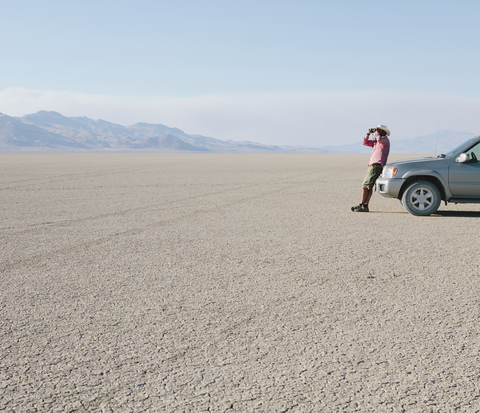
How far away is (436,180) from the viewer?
1161cm

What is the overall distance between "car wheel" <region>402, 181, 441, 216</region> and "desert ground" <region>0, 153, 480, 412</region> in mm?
1656

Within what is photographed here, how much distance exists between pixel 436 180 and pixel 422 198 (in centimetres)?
51

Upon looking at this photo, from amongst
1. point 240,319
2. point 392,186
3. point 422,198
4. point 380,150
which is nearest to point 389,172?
point 392,186

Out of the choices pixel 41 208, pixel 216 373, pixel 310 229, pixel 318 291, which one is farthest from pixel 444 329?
pixel 41 208

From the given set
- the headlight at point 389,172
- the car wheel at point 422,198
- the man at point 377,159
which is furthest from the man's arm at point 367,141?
the car wheel at point 422,198

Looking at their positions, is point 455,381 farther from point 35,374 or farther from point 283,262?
point 283,262

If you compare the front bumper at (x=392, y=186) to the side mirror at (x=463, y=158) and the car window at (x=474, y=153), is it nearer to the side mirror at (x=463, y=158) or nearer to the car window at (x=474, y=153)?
the side mirror at (x=463, y=158)

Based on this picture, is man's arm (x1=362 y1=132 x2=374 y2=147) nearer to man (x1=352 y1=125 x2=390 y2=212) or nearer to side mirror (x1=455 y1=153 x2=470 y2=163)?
man (x1=352 y1=125 x2=390 y2=212)

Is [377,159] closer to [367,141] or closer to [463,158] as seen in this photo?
[367,141]

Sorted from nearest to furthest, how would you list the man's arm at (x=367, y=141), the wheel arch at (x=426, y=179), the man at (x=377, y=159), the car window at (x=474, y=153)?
the car window at (x=474, y=153)
the wheel arch at (x=426, y=179)
the man at (x=377, y=159)
the man's arm at (x=367, y=141)

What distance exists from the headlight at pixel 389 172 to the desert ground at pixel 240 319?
7.24ft

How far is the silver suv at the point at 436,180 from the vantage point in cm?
1130

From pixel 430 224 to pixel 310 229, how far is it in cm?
249

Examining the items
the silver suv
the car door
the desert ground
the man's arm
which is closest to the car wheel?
the silver suv
